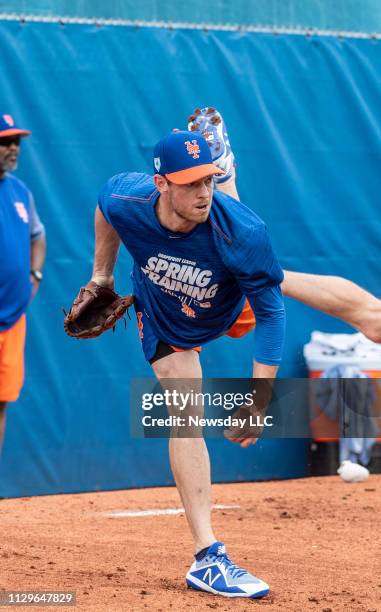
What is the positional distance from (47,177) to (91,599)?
147 inches

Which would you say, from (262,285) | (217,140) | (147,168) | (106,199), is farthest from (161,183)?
(147,168)

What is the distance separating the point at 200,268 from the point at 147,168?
329 cm

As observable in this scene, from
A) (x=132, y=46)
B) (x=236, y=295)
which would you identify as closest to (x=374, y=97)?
(x=132, y=46)

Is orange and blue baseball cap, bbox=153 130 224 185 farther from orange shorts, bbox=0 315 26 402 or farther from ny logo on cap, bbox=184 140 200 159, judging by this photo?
orange shorts, bbox=0 315 26 402

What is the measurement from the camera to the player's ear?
189 inches

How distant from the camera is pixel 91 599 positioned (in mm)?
4816

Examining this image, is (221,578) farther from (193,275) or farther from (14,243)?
(14,243)

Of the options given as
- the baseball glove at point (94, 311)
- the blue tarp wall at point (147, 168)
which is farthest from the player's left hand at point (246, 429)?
the blue tarp wall at point (147, 168)

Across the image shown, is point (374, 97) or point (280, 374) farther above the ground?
point (374, 97)

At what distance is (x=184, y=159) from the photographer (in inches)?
185

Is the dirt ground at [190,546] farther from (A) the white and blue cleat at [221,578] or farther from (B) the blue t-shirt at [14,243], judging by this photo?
(B) the blue t-shirt at [14,243]

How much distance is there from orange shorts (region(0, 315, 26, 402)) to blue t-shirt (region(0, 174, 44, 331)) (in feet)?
0.20

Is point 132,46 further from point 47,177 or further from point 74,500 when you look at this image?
point 74,500

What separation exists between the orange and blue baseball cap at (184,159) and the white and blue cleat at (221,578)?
1646 mm
